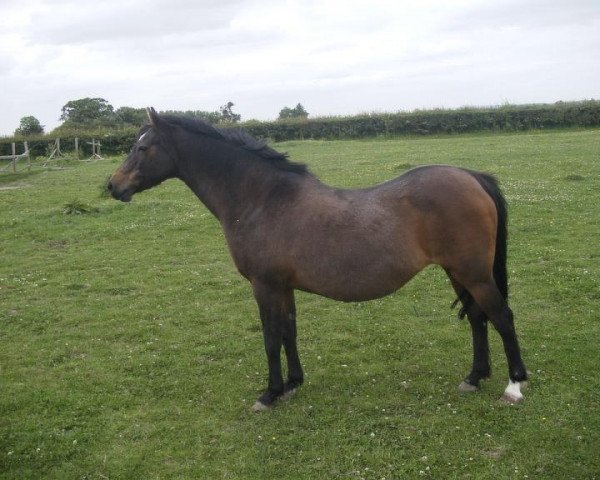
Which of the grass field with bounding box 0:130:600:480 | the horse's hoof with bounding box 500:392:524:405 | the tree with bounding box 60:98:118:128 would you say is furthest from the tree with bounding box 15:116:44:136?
the horse's hoof with bounding box 500:392:524:405

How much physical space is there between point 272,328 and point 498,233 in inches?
96.8

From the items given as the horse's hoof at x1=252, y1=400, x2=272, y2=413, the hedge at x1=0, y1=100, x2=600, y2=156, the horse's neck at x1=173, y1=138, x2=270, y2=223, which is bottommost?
the horse's hoof at x1=252, y1=400, x2=272, y2=413

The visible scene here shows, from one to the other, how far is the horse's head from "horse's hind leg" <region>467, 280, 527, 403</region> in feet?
10.9

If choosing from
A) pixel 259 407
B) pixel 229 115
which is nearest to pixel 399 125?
pixel 229 115

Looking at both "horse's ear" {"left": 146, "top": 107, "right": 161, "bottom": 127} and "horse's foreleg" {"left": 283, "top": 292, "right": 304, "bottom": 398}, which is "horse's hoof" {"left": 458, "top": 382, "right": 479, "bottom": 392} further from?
"horse's ear" {"left": 146, "top": 107, "right": 161, "bottom": 127}

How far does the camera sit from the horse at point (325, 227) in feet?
17.4

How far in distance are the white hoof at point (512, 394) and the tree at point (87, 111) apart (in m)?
50.4

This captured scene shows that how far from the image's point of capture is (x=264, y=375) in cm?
640

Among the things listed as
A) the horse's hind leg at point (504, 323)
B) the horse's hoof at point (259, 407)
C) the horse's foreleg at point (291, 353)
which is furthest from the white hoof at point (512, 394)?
the horse's hoof at point (259, 407)

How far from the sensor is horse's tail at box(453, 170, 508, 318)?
5555 millimetres

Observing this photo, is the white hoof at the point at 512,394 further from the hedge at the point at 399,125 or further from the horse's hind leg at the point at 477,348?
the hedge at the point at 399,125

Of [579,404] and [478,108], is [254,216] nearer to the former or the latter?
[579,404]

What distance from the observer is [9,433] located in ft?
17.5

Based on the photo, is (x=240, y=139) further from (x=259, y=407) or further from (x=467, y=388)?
(x=467, y=388)
